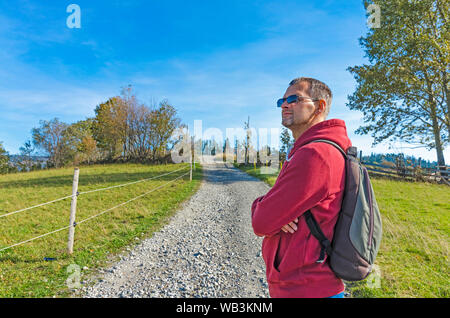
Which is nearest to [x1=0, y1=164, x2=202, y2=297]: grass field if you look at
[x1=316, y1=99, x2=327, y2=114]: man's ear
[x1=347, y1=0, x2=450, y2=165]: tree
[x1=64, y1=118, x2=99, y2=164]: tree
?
[x1=316, y1=99, x2=327, y2=114]: man's ear

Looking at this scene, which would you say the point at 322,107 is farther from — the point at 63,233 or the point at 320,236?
the point at 63,233

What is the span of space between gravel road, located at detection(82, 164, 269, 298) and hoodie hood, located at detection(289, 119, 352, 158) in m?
3.06

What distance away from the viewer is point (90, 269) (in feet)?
14.9

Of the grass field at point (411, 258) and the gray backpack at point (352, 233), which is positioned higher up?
the gray backpack at point (352, 233)

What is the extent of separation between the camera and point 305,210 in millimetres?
1398

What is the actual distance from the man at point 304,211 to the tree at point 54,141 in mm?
39096

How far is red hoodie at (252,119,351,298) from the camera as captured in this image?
1332 millimetres

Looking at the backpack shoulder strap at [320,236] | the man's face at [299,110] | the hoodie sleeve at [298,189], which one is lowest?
the backpack shoulder strap at [320,236]

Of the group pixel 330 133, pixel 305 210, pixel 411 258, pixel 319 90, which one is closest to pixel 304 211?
pixel 305 210

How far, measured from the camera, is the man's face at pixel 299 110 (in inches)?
65.9

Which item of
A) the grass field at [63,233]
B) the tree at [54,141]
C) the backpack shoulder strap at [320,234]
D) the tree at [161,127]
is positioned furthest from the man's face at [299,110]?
the tree at [54,141]

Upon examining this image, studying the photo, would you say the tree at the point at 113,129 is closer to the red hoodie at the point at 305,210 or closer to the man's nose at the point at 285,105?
the man's nose at the point at 285,105
